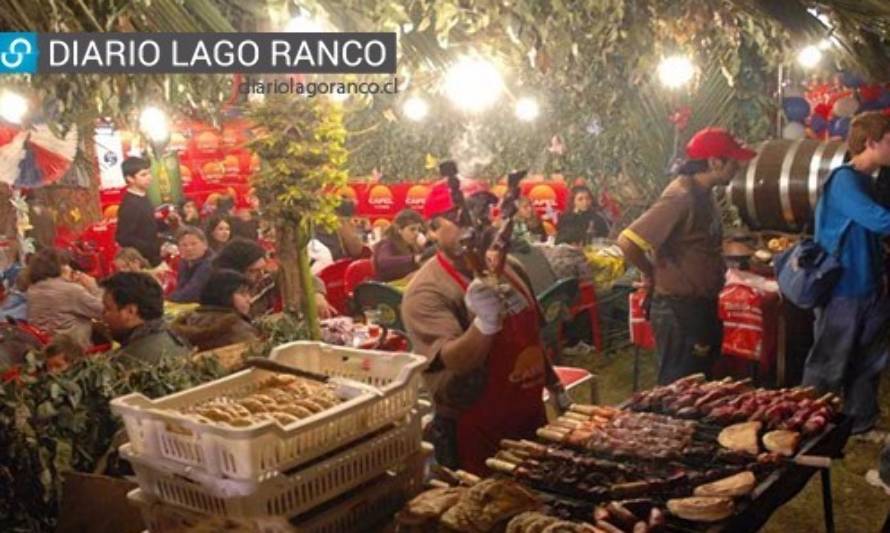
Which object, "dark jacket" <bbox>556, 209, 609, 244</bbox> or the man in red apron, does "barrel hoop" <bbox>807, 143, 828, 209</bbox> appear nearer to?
"dark jacket" <bbox>556, 209, 609, 244</bbox>

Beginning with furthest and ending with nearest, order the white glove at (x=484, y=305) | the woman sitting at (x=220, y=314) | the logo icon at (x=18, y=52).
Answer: the woman sitting at (x=220, y=314) < the white glove at (x=484, y=305) < the logo icon at (x=18, y=52)

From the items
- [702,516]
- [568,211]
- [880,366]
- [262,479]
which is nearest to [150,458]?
[262,479]

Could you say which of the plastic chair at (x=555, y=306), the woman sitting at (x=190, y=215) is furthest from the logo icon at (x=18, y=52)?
the woman sitting at (x=190, y=215)

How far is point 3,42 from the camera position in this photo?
3430 mm

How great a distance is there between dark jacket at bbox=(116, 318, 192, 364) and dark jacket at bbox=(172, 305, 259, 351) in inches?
12.5

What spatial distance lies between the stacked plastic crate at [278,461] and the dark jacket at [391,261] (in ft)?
11.7

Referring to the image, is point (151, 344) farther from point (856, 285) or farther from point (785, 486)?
point (856, 285)

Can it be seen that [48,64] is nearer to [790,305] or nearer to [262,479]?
[262,479]

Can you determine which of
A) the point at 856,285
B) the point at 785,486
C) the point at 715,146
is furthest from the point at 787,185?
the point at 785,486

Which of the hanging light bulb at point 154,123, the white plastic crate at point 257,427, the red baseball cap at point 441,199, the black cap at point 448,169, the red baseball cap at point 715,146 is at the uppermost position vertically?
the hanging light bulb at point 154,123

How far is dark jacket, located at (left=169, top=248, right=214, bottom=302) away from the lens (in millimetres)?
6426

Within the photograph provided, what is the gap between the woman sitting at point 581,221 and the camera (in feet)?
28.7

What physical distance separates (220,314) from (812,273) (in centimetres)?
347

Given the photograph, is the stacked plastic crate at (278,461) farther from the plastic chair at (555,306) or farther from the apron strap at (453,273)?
the plastic chair at (555,306)
